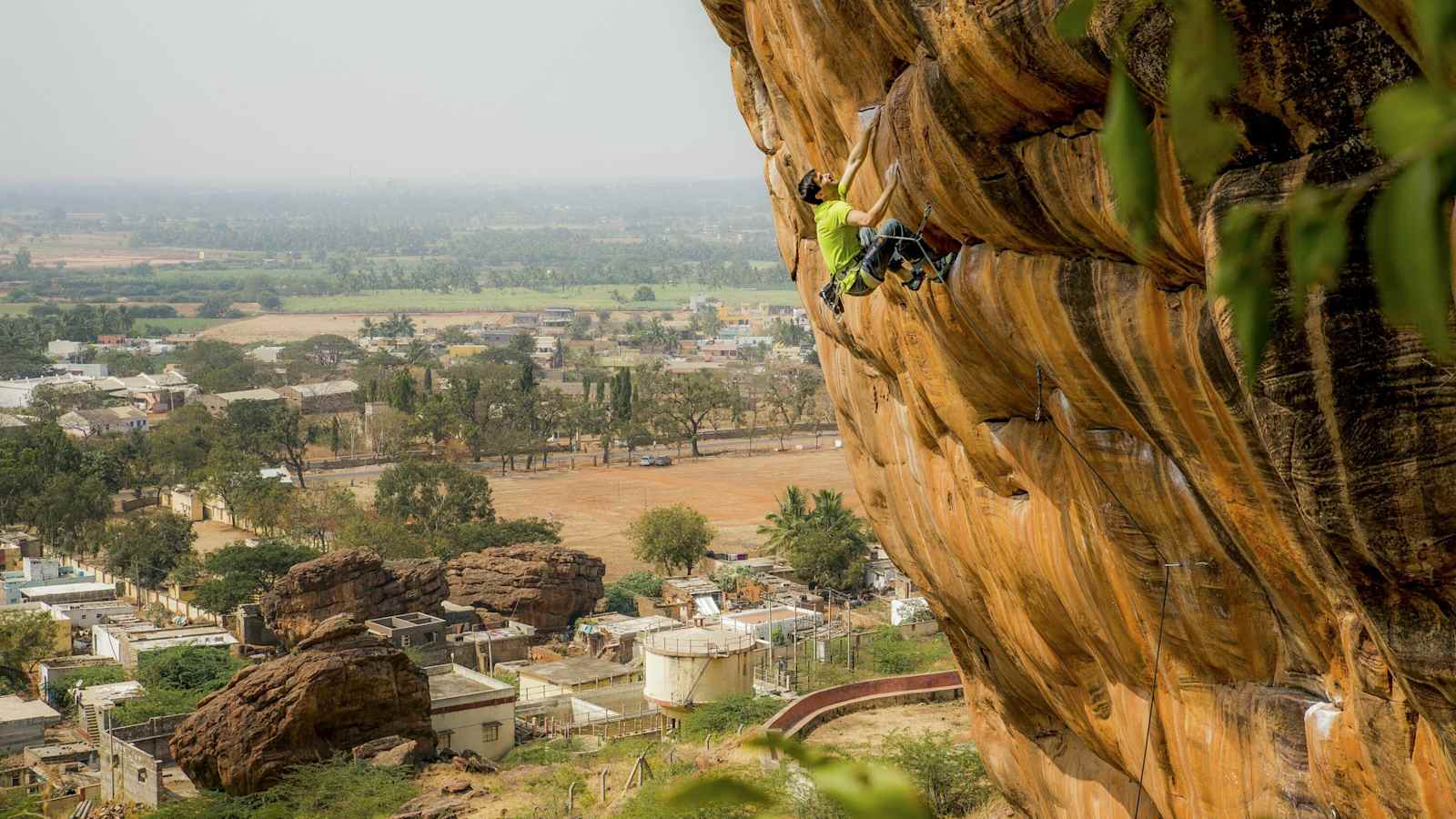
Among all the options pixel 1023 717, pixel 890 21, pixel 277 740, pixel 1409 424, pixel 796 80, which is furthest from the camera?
pixel 277 740

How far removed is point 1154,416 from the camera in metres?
5.23

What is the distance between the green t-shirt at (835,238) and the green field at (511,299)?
130439 millimetres

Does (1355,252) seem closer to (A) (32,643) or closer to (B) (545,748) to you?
(B) (545,748)

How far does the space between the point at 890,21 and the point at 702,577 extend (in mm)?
31266

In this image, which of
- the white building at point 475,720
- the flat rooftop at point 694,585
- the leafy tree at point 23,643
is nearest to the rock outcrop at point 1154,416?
the white building at point 475,720

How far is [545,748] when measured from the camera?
71.1ft

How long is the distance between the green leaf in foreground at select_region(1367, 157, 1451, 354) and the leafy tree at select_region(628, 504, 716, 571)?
121 feet

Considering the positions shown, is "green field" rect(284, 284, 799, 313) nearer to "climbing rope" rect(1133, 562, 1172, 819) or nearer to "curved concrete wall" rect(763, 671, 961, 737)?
"curved concrete wall" rect(763, 671, 961, 737)

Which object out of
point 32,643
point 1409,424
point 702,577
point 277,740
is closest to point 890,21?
point 1409,424

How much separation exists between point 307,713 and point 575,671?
263 inches

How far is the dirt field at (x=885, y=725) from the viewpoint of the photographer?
17625 millimetres

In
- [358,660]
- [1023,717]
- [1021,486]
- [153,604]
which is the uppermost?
[1021,486]

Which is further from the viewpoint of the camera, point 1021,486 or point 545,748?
point 545,748

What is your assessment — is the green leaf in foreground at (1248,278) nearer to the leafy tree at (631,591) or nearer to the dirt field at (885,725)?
the dirt field at (885,725)
